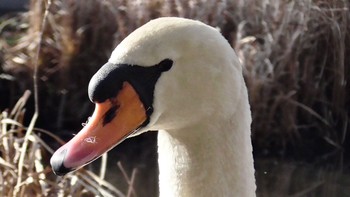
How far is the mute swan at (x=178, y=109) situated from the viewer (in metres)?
1.81

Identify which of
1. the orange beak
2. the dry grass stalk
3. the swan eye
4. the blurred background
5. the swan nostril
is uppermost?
the swan eye

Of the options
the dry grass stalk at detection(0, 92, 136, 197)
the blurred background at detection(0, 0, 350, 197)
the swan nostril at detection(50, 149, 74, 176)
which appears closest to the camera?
the swan nostril at detection(50, 149, 74, 176)

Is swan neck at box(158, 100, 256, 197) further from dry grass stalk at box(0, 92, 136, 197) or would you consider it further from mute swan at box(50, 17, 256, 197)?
dry grass stalk at box(0, 92, 136, 197)

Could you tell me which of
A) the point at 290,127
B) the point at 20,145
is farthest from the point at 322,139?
the point at 20,145

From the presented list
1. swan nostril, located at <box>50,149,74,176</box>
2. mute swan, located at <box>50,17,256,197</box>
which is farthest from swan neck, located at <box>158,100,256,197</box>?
swan nostril, located at <box>50,149,74,176</box>

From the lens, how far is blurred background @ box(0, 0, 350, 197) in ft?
18.3

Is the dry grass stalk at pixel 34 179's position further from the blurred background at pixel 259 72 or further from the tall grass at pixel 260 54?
the tall grass at pixel 260 54

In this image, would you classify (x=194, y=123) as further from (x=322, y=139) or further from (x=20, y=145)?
(x=322, y=139)

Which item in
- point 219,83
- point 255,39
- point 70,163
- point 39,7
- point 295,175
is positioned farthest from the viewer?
point 39,7

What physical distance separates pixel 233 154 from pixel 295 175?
11.3 feet

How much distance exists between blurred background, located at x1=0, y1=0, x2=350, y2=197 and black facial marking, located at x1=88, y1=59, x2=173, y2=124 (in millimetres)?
3365

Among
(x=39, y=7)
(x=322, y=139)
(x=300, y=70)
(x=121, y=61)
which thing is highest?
(x=121, y=61)

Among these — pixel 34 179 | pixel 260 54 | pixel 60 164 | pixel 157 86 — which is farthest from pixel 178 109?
pixel 260 54

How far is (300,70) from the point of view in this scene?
5941 millimetres
